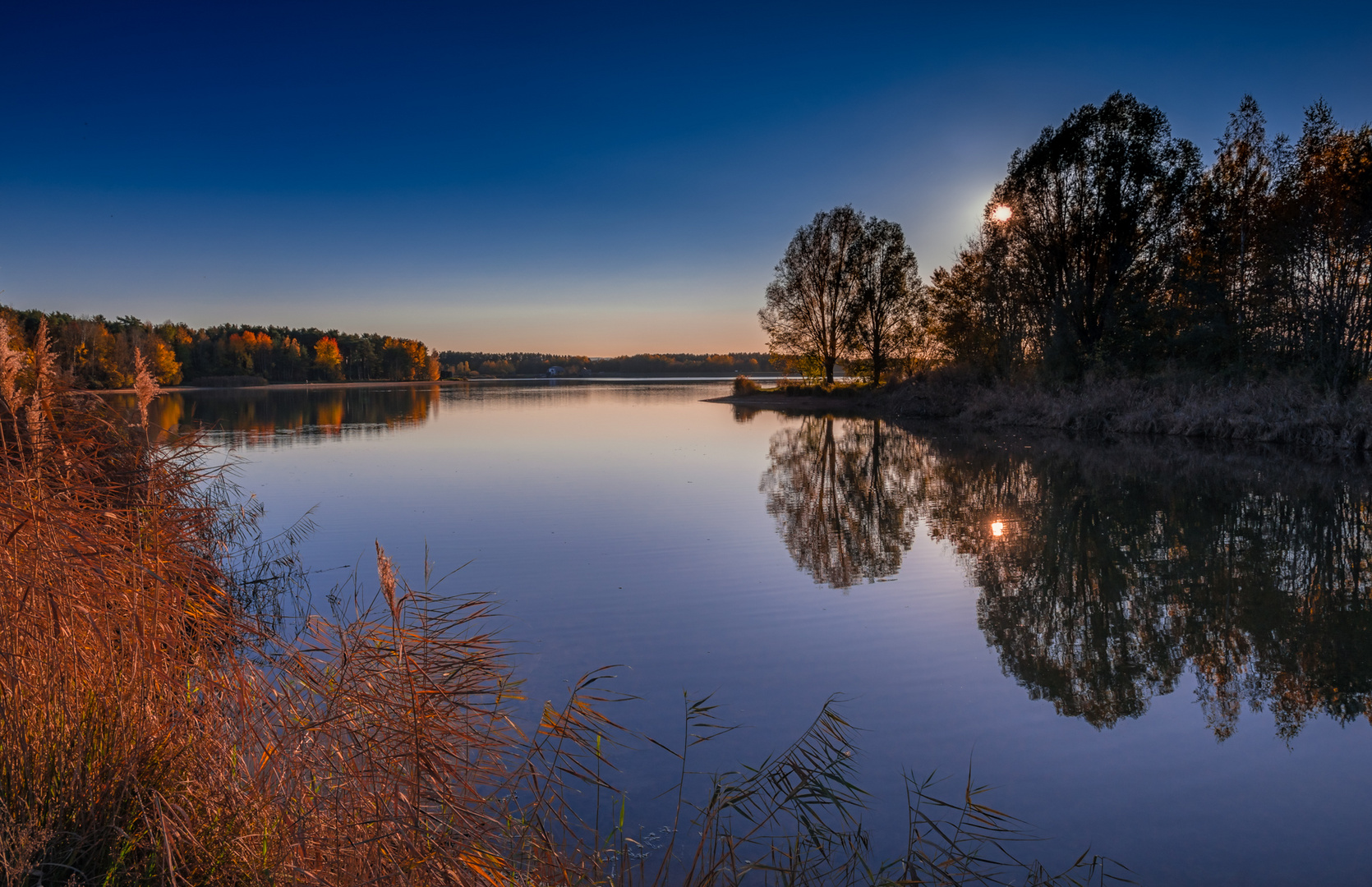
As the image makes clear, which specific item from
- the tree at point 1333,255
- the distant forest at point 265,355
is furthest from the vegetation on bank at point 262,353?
the tree at point 1333,255

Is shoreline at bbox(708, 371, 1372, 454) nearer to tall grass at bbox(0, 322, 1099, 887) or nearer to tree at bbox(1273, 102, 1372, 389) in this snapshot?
tree at bbox(1273, 102, 1372, 389)

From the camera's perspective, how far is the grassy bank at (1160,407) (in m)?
16.9

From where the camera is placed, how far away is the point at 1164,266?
24.7 meters

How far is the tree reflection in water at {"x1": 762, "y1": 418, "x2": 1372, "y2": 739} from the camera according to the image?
509cm

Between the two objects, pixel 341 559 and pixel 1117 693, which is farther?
pixel 341 559

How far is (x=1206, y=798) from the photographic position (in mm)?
3664

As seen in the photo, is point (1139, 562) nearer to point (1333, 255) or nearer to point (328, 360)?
point (1333, 255)

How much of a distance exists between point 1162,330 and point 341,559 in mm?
25676

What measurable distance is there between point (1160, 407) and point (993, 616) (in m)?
18.8

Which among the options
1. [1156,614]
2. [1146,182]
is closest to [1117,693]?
[1156,614]

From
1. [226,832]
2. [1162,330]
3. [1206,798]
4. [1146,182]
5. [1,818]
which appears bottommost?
[1206,798]

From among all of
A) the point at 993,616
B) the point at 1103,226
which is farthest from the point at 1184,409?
the point at 993,616

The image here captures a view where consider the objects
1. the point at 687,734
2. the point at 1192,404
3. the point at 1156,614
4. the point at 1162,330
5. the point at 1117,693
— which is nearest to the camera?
the point at 687,734

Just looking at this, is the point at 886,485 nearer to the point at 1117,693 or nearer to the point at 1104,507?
the point at 1104,507
